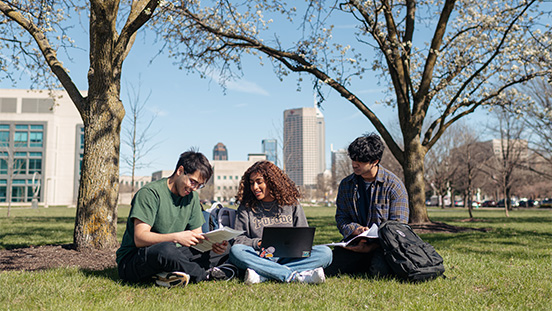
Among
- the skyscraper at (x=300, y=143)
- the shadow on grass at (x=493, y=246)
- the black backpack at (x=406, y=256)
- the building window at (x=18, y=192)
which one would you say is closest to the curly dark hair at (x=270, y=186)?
the black backpack at (x=406, y=256)

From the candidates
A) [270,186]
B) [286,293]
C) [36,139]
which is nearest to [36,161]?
[36,139]

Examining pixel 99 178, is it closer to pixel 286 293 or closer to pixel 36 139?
pixel 286 293

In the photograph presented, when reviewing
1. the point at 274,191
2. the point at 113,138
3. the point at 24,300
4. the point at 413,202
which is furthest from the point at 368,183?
the point at 413,202

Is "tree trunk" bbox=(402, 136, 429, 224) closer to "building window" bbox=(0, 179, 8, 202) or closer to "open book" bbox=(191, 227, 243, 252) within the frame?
"open book" bbox=(191, 227, 243, 252)

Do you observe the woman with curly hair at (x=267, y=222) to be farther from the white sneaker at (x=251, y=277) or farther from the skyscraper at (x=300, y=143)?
the skyscraper at (x=300, y=143)

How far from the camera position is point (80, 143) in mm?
62094

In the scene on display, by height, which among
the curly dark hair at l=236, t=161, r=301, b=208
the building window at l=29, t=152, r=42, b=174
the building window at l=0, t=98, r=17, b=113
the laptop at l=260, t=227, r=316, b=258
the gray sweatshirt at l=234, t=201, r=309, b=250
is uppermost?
the building window at l=0, t=98, r=17, b=113

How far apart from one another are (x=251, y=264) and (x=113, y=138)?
371cm

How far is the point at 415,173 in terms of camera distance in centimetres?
1277

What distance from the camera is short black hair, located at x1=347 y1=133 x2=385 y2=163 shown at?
15.3 ft

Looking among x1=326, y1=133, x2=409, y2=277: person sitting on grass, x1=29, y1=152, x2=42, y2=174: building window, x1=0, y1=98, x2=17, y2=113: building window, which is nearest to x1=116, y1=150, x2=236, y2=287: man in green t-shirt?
x1=326, y1=133, x2=409, y2=277: person sitting on grass

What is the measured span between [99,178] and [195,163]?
3.31 metres

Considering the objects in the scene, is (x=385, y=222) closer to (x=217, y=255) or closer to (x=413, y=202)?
(x=217, y=255)

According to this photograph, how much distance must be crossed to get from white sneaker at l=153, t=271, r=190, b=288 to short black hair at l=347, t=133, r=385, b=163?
218 cm
